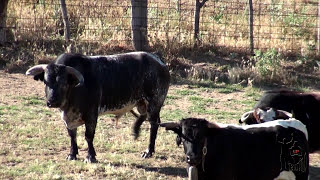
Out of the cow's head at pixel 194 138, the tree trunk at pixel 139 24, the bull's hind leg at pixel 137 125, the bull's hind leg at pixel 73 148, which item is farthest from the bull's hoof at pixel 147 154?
the tree trunk at pixel 139 24

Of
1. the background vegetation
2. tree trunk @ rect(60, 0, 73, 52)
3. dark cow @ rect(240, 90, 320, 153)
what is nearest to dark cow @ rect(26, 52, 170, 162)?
the background vegetation

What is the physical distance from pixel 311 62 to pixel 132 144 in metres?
7.52

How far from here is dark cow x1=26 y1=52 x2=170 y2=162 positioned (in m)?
9.48

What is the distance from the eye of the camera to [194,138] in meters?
7.33

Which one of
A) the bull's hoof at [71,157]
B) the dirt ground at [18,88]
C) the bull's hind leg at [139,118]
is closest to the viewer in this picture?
the bull's hoof at [71,157]

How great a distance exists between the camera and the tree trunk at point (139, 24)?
54.1ft

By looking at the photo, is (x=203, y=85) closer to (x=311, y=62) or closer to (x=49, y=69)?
(x=311, y=62)

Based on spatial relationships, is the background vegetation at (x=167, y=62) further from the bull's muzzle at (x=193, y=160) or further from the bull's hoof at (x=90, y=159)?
the bull's muzzle at (x=193, y=160)

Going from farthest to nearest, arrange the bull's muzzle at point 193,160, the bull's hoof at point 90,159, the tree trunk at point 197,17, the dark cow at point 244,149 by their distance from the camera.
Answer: the tree trunk at point 197,17 < the bull's hoof at point 90,159 < the dark cow at point 244,149 < the bull's muzzle at point 193,160

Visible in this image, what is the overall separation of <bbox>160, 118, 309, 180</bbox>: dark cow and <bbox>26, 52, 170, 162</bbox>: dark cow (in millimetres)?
2308

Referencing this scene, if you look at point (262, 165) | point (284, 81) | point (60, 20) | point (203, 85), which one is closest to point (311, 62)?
point (284, 81)

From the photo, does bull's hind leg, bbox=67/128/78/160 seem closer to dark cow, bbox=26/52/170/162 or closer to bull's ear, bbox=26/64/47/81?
dark cow, bbox=26/52/170/162

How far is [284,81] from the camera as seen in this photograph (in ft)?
50.8

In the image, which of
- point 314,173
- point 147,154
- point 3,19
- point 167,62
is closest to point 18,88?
point 3,19
